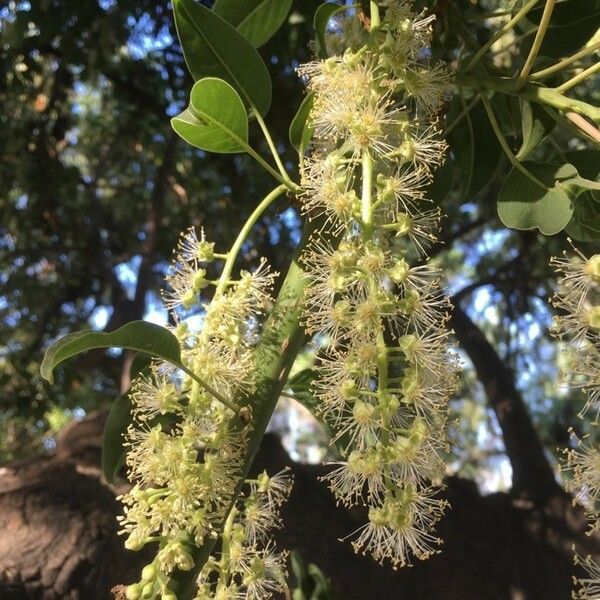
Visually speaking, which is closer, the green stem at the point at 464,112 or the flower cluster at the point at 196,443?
the flower cluster at the point at 196,443

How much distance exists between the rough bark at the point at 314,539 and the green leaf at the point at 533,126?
4.42ft

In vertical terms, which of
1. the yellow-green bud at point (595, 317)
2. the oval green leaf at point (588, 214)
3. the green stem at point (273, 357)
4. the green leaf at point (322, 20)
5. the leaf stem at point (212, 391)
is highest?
the green leaf at point (322, 20)

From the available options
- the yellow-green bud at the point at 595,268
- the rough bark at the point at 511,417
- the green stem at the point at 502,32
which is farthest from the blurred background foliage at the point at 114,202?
the yellow-green bud at the point at 595,268

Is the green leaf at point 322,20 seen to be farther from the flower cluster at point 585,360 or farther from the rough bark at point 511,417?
the rough bark at point 511,417

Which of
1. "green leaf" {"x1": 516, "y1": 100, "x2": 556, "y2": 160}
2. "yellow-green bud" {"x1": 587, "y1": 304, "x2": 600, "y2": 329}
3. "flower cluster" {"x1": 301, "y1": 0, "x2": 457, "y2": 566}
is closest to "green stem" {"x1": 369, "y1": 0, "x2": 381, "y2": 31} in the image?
"flower cluster" {"x1": 301, "y1": 0, "x2": 457, "y2": 566}

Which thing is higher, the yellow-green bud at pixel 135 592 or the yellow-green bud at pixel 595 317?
the yellow-green bud at pixel 595 317

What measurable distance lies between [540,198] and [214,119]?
0.45 meters

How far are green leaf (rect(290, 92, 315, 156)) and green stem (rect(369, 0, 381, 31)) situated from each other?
123 mm

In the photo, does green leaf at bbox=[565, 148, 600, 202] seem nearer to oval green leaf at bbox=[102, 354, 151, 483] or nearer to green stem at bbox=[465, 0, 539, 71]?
green stem at bbox=[465, 0, 539, 71]

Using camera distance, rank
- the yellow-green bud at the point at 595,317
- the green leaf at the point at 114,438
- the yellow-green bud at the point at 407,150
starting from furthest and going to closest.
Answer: the green leaf at the point at 114,438
the yellow-green bud at the point at 407,150
the yellow-green bud at the point at 595,317

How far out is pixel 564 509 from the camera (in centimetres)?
241

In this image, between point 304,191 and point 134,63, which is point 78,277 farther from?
point 304,191

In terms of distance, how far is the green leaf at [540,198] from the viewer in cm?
99

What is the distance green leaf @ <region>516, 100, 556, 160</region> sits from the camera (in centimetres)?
106
